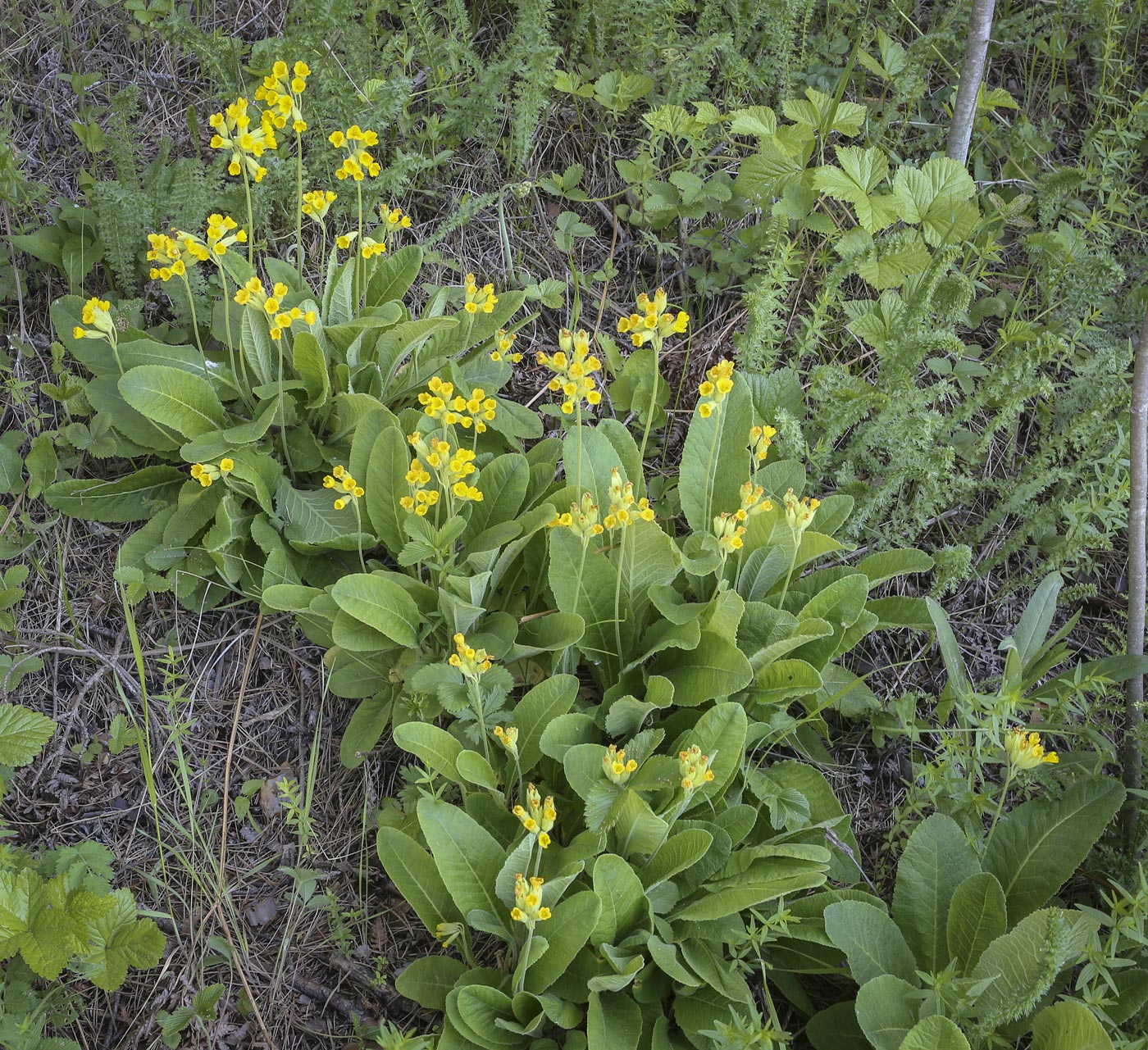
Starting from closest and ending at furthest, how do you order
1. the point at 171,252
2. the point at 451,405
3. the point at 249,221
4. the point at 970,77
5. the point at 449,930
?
the point at 449,930, the point at 451,405, the point at 171,252, the point at 249,221, the point at 970,77

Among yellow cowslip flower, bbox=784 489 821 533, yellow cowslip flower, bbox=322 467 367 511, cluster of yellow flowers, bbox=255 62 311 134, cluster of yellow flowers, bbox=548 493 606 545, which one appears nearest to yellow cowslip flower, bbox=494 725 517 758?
cluster of yellow flowers, bbox=548 493 606 545

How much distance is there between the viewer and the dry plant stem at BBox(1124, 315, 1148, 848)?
2.41 metres

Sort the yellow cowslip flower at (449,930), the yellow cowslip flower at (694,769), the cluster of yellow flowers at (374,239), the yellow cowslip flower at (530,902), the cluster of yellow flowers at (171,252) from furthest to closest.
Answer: the cluster of yellow flowers at (374,239), the cluster of yellow flowers at (171,252), the yellow cowslip flower at (449,930), the yellow cowslip flower at (694,769), the yellow cowslip flower at (530,902)

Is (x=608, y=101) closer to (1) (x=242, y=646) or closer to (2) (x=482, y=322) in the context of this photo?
(2) (x=482, y=322)

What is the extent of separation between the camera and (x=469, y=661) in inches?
78.4

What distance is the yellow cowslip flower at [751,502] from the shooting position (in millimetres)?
2142

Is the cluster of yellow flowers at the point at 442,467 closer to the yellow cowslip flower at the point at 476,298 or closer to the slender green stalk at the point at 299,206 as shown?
the yellow cowslip flower at the point at 476,298

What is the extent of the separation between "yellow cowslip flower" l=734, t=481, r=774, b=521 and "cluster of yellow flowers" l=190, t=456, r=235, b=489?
1237mm

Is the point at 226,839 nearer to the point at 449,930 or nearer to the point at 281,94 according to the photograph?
the point at 449,930

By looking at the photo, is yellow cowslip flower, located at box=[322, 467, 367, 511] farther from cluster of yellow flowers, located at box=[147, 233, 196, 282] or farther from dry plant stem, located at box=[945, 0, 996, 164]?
dry plant stem, located at box=[945, 0, 996, 164]

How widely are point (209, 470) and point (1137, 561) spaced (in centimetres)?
234

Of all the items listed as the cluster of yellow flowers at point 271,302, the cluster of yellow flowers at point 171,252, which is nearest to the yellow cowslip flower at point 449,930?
the cluster of yellow flowers at point 271,302

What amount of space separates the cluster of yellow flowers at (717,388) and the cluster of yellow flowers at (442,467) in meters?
0.54

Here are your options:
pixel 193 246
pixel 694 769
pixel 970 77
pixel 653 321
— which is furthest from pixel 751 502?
pixel 970 77
